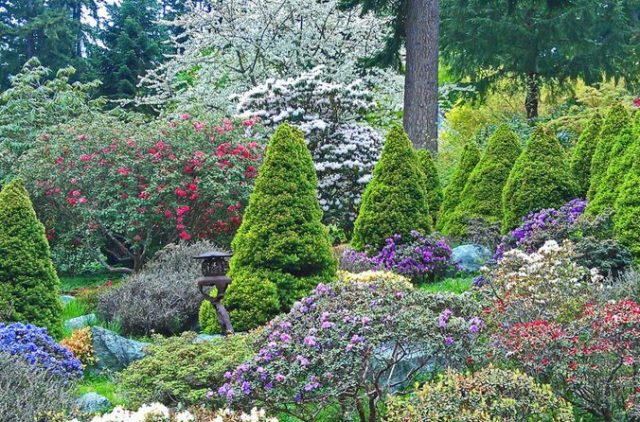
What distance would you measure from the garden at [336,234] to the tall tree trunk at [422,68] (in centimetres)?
4

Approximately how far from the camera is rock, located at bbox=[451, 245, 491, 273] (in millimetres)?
9945

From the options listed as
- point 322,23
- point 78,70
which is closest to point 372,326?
point 322,23

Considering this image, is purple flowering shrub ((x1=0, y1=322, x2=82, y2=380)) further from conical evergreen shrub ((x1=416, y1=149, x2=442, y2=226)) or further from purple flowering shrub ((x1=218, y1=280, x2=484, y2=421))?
conical evergreen shrub ((x1=416, y1=149, x2=442, y2=226))

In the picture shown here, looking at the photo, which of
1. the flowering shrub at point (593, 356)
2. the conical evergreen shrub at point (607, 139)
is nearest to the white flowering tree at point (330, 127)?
the conical evergreen shrub at point (607, 139)

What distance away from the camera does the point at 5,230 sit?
775cm

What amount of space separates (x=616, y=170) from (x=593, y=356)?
15.7 ft

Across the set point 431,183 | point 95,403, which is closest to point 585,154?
point 431,183

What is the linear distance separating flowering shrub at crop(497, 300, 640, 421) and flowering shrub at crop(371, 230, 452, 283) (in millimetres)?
4618

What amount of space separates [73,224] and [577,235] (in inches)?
315

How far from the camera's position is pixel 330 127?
15117 mm

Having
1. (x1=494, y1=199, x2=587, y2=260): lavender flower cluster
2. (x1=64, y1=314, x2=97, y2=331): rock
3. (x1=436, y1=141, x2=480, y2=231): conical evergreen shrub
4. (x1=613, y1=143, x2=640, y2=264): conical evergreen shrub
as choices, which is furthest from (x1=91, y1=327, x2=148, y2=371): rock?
(x1=436, y1=141, x2=480, y2=231): conical evergreen shrub

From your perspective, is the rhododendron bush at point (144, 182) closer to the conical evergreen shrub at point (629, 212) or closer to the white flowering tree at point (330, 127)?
the white flowering tree at point (330, 127)

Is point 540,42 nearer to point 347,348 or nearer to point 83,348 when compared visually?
point 83,348

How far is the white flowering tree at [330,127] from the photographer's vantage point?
14594 mm
